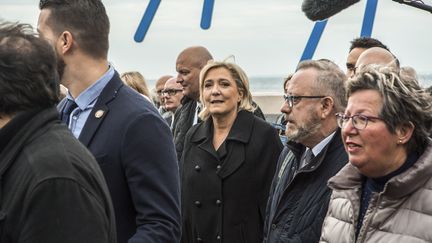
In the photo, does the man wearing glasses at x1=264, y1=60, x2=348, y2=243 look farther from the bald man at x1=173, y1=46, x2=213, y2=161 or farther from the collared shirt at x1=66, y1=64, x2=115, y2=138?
the bald man at x1=173, y1=46, x2=213, y2=161

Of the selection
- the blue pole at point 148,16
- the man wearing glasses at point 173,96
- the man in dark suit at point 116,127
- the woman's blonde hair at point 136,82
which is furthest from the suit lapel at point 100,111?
the blue pole at point 148,16

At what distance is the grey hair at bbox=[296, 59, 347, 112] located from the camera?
4609mm

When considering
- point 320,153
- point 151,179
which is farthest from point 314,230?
point 151,179

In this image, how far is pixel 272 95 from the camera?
41.3 feet

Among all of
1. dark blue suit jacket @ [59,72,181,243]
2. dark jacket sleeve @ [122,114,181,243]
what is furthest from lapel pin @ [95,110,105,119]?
dark jacket sleeve @ [122,114,181,243]

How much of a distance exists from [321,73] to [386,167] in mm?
1276

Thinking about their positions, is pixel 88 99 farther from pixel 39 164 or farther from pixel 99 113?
pixel 39 164

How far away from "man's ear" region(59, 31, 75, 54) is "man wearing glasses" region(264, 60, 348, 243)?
139 centimetres

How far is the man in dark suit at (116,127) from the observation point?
3346 millimetres

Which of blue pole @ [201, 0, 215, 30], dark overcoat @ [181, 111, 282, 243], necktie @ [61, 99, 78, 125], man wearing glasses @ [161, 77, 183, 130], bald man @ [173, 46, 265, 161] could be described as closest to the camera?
necktie @ [61, 99, 78, 125]

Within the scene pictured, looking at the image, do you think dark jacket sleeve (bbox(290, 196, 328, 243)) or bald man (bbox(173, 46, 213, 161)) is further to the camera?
bald man (bbox(173, 46, 213, 161))

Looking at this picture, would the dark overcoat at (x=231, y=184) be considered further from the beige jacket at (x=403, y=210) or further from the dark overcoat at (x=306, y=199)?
the beige jacket at (x=403, y=210)

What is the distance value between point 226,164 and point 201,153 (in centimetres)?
→ 24

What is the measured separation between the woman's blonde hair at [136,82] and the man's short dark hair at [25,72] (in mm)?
5094
